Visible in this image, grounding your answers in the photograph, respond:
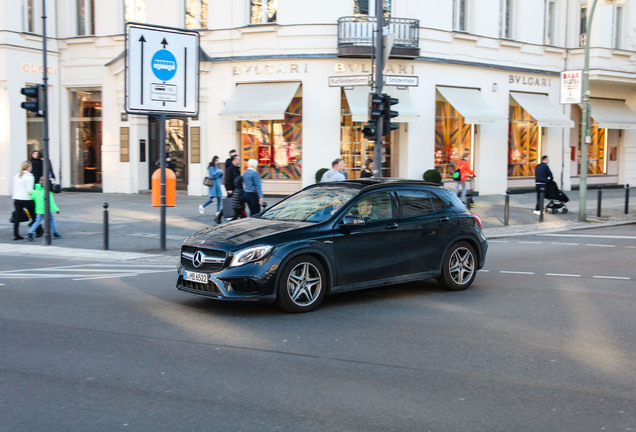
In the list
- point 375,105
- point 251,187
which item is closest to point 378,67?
point 375,105

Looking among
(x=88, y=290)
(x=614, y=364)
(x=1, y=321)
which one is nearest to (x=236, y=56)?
(x=88, y=290)

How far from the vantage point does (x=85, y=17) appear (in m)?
28.1

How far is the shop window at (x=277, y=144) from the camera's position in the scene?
25.5 m

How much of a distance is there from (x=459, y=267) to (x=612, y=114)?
24.3 metres

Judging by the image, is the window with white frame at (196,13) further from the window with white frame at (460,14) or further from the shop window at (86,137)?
the window with white frame at (460,14)

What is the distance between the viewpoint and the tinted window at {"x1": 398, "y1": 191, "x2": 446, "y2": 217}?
9648 mm

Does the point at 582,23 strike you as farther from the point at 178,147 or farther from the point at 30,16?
the point at 30,16

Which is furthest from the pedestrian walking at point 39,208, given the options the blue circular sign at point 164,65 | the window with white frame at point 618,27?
the window with white frame at point 618,27

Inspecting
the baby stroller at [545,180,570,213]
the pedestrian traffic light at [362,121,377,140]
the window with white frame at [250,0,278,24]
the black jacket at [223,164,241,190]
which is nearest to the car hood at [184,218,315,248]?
the pedestrian traffic light at [362,121,377,140]

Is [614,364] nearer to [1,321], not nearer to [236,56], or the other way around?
[1,321]

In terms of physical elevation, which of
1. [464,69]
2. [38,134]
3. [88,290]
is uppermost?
[464,69]

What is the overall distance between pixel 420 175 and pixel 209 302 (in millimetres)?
17739

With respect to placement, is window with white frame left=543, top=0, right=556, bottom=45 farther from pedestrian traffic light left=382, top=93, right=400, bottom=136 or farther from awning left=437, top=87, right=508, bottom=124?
pedestrian traffic light left=382, top=93, right=400, bottom=136

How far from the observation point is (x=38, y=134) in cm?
2794
